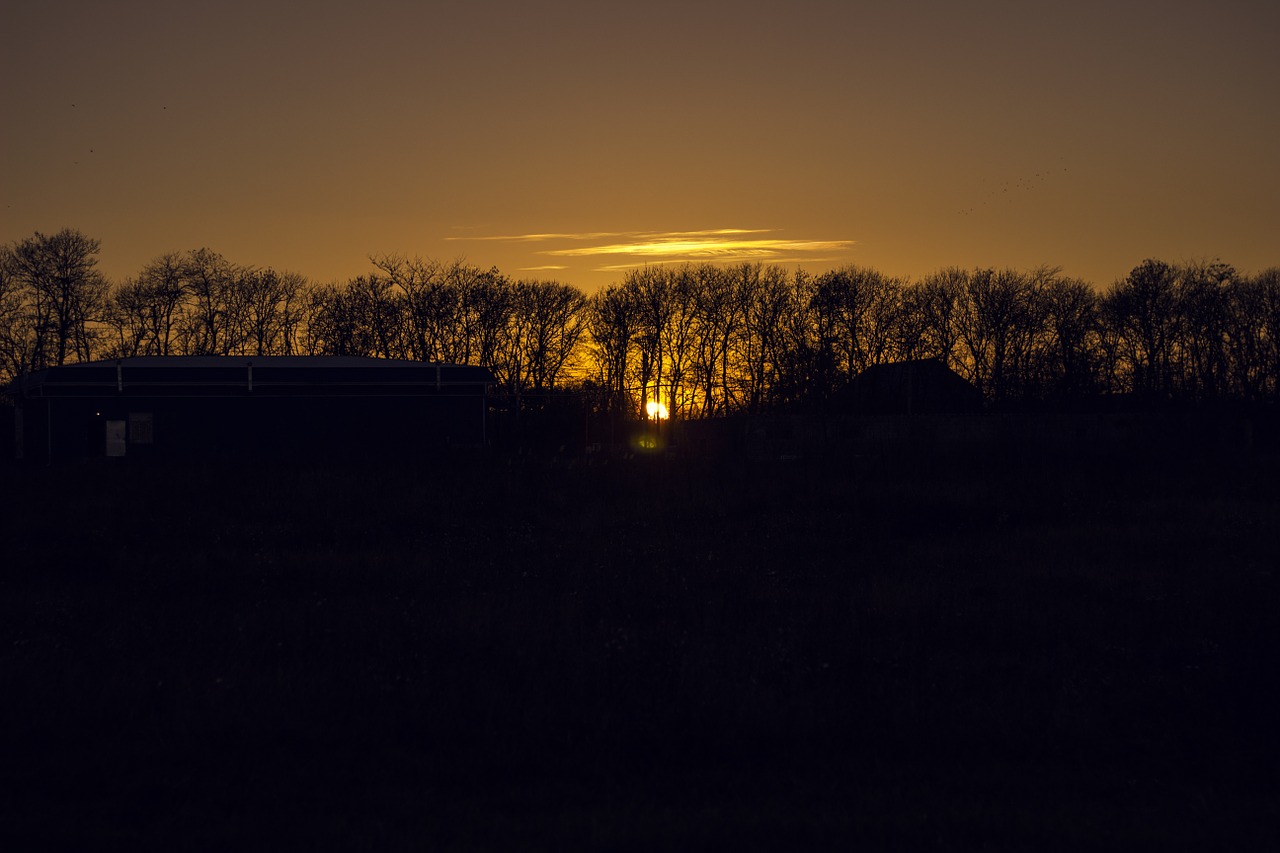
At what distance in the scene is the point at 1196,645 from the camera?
1215 cm

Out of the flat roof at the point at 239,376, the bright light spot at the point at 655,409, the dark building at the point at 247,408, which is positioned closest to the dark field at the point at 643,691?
the dark building at the point at 247,408

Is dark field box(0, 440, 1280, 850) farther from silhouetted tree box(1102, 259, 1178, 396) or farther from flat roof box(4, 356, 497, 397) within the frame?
silhouetted tree box(1102, 259, 1178, 396)

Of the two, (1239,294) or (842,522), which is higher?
(1239,294)

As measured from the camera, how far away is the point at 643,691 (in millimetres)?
9906

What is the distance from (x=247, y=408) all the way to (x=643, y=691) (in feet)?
118

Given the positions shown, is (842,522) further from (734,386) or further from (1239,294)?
(1239,294)

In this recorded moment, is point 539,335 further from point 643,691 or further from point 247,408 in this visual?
point 643,691

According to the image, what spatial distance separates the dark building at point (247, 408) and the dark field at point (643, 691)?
824 inches

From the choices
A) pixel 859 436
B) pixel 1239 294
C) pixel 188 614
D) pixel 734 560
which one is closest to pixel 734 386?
Result: pixel 859 436

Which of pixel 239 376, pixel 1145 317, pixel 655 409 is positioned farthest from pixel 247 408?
pixel 1145 317

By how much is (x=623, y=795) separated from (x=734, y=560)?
11.3 m

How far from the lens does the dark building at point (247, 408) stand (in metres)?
41.5

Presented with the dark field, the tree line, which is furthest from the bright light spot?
the dark field

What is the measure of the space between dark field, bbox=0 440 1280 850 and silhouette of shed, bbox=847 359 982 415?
45.2 meters
